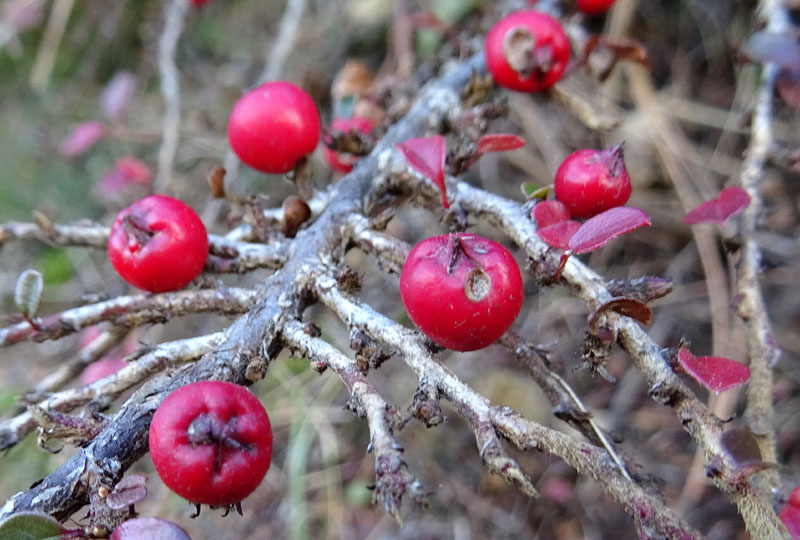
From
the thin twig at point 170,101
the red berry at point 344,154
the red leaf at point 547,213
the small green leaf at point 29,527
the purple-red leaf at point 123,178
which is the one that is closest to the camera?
the small green leaf at point 29,527

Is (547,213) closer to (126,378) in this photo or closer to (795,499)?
(795,499)

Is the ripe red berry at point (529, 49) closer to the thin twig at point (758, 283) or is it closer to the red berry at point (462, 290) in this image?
the thin twig at point (758, 283)

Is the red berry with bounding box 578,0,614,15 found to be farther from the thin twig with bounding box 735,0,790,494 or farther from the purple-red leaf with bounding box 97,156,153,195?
the purple-red leaf with bounding box 97,156,153,195

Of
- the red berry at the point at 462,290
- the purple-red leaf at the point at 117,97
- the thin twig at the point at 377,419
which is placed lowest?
the purple-red leaf at the point at 117,97

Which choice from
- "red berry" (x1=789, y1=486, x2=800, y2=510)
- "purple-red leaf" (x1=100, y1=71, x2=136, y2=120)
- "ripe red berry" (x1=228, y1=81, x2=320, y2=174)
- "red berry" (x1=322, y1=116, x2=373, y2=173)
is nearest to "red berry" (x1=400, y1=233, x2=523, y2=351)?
"red berry" (x1=789, y1=486, x2=800, y2=510)

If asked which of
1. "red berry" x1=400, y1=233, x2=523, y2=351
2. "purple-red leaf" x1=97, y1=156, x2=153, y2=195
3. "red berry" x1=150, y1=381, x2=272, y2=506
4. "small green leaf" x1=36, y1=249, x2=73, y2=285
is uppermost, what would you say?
"red berry" x1=400, y1=233, x2=523, y2=351

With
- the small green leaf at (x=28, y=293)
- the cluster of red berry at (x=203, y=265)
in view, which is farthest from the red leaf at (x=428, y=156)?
the small green leaf at (x=28, y=293)

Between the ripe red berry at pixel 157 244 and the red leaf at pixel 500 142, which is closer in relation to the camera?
the ripe red berry at pixel 157 244
